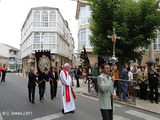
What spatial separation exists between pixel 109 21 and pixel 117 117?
22.2 ft

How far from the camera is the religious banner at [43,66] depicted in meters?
8.09

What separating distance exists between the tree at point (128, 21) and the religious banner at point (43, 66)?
4105 mm

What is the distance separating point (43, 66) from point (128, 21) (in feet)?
21.1

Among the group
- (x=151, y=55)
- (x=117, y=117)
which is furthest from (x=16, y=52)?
(x=117, y=117)

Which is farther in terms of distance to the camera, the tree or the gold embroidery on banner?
the tree

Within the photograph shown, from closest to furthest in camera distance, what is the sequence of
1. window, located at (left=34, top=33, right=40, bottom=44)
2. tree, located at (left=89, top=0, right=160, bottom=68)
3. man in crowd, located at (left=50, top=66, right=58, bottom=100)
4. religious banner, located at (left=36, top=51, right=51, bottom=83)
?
1. religious banner, located at (left=36, top=51, right=51, bottom=83)
2. man in crowd, located at (left=50, top=66, right=58, bottom=100)
3. tree, located at (left=89, top=0, right=160, bottom=68)
4. window, located at (left=34, top=33, right=40, bottom=44)

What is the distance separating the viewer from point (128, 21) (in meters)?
10.3

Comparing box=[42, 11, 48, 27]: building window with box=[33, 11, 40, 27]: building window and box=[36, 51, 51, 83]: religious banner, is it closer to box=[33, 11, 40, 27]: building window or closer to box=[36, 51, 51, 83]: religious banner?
box=[33, 11, 40, 27]: building window

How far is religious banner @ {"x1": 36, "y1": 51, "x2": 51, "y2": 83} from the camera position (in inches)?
318

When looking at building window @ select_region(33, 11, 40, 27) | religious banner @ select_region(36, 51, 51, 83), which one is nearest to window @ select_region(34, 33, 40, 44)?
building window @ select_region(33, 11, 40, 27)

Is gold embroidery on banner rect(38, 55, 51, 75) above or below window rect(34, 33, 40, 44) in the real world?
below

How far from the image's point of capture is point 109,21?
33.9 feet

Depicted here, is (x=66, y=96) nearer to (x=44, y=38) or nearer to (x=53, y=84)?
(x=53, y=84)

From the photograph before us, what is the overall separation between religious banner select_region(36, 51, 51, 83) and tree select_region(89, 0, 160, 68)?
162 inches
